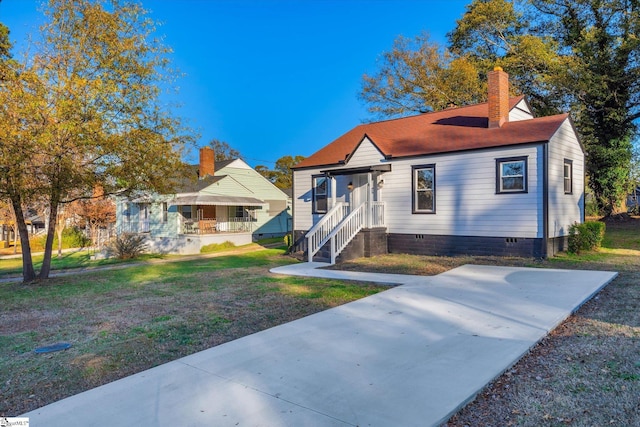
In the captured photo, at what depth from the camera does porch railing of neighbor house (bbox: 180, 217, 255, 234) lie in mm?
23594

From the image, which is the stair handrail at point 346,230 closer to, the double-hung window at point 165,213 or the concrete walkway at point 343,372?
the concrete walkway at point 343,372

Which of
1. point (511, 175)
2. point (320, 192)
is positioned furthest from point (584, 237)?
point (320, 192)

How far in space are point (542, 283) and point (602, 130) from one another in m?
17.3

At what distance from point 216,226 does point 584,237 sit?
747 inches

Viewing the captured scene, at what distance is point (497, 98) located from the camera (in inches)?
523

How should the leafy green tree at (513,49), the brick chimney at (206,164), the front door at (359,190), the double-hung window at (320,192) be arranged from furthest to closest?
1. the brick chimney at (206,164)
2. the leafy green tree at (513,49)
3. the double-hung window at (320,192)
4. the front door at (359,190)

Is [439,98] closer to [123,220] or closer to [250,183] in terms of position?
[250,183]

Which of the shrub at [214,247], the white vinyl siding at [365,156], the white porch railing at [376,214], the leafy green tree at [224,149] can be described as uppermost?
the leafy green tree at [224,149]

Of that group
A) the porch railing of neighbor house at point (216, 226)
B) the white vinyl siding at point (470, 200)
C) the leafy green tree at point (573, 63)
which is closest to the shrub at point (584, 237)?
the white vinyl siding at point (470, 200)

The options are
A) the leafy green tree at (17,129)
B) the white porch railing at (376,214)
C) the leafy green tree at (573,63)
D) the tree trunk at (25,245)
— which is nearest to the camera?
the leafy green tree at (17,129)

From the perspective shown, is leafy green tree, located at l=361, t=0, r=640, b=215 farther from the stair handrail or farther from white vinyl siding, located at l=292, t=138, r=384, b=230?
the stair handrail

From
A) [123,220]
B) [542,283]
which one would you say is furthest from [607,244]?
[123,220]

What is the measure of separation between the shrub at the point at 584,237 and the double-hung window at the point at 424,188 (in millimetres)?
4238

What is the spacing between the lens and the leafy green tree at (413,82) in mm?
24067
